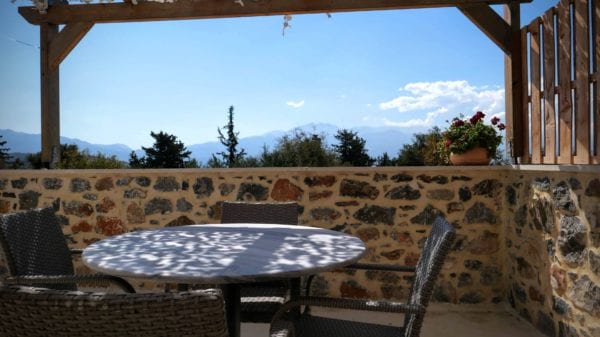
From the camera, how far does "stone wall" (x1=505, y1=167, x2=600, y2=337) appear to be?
2227 millimetres

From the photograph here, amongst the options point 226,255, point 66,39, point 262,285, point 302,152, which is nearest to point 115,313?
point 226,255

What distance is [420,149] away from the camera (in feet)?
16.4

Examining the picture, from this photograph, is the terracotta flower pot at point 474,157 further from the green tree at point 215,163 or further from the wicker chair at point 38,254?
the wicker chair at point 38,254

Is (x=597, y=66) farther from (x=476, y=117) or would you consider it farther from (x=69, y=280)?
(x=69, y=280)

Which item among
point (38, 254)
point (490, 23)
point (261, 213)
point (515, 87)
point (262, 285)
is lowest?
point (262, 285)

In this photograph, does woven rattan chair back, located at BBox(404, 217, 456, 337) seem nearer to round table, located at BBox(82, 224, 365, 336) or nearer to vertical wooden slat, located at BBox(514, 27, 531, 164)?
round table, located at BBox(82, 224, 365, 336)

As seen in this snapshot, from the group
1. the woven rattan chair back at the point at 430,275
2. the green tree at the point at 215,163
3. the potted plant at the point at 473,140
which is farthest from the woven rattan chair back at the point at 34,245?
the potted plant at the point at 473,140

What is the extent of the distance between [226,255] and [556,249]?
1971 mm

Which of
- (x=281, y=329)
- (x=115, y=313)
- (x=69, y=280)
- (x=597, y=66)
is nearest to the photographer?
(x=115, y=313)

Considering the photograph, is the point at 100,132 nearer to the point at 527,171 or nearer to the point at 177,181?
the point at 177,181

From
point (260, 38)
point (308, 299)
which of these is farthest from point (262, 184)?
point (260, 38)

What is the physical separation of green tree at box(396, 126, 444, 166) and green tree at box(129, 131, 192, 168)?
2.49 meters

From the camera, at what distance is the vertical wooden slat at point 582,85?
2404mm

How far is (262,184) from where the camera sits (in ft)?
11.7
